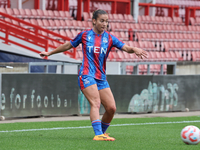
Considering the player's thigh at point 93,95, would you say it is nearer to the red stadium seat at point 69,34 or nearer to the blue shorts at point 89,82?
the blue shorts at point 89,82

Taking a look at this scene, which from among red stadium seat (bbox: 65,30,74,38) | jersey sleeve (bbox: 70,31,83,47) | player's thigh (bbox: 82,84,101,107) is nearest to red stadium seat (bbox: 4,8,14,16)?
red stadium seat (bbox: 65,30,74,38)

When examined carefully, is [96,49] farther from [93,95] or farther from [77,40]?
[93,95]

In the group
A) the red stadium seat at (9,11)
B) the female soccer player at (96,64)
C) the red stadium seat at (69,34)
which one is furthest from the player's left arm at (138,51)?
the red stadium seat at (69,34)

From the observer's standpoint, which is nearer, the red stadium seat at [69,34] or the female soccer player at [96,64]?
the female soccer player at [96,64]

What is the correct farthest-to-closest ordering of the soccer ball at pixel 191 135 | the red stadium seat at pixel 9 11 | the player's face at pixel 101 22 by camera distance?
the red stadium seat at pixel 9 11, the player's face at pixel 101 22, the soccer ball at pixel 191 135

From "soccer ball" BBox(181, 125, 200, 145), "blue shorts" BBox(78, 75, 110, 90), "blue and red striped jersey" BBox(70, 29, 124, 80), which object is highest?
"blue and red striped jersey" BBox(70, 29, 124, 80)

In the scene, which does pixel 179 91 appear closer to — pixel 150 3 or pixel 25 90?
pixel 25 90

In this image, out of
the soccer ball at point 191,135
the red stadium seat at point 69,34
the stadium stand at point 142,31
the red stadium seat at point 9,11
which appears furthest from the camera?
the stadium stand at point 142,31

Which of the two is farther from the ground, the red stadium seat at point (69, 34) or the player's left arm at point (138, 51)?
the red stadium seat at point (69, 34)

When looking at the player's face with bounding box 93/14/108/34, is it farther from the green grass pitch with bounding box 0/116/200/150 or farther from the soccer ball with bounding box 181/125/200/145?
the soccer ball with bounding box 181/125/200/145

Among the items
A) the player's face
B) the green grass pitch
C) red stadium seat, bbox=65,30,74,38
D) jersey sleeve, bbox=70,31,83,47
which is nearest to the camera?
the green grass pitch

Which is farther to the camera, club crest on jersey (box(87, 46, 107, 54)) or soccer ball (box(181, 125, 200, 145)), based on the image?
club crest on jersey (box(87, 46, 107, 54))

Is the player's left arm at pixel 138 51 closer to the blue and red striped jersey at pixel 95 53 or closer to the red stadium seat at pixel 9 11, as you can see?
the blue and red striped jersey at pixel 95 53

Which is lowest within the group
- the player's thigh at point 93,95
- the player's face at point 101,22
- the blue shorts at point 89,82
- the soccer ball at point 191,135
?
the soccer ball at point 191,135
